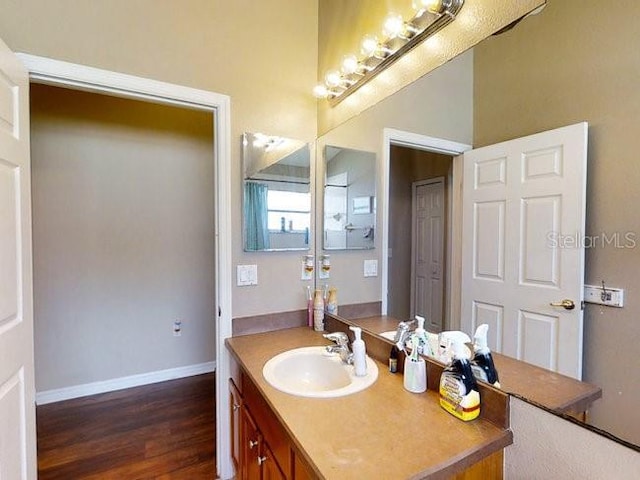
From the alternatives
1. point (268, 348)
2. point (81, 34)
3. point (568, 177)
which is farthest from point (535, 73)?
point (81, 34)

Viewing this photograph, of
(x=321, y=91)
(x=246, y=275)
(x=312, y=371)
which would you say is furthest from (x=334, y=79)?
(x=312, y=371)

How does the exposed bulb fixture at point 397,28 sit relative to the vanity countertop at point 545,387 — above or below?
above

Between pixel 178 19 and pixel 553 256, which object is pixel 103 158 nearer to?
pixel 178 19

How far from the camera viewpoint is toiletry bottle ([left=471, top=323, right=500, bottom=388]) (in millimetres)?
976

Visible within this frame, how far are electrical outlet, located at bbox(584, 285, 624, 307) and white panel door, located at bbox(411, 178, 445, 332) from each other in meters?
0.44

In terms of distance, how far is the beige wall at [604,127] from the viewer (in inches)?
27.1

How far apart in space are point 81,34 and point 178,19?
42 cm

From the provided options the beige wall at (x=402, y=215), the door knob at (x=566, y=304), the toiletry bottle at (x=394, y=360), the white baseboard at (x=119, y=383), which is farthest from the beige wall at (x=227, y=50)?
the white baseboard at (x=119, y=383)

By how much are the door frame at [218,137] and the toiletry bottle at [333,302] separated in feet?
1.72

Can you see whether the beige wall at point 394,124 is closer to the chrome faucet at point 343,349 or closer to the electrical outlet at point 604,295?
the chrome faucet at point 343,349

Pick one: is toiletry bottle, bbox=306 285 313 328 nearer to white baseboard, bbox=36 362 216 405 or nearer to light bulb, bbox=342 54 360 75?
light bulb, bbox=342 54 360 75

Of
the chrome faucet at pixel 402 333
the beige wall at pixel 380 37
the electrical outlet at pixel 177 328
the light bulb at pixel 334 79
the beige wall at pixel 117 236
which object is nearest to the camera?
the beige wall at pixel 380 37

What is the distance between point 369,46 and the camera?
1506 mm

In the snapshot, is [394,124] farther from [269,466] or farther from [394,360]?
[269,466]
